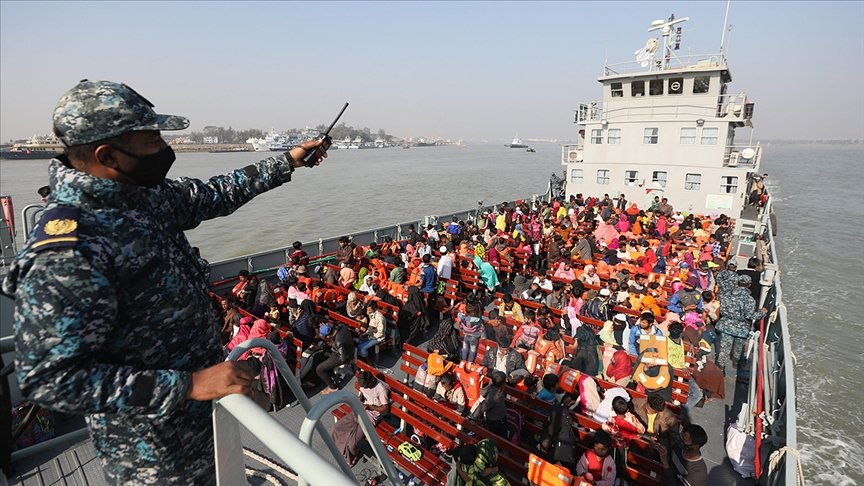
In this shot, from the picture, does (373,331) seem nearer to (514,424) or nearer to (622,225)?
(514,424)

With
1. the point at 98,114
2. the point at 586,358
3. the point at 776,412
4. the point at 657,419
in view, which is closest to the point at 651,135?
the point at 776,412

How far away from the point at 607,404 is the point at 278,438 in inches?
210

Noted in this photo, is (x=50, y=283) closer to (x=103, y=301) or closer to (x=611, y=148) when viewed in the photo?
(x=103, y=301)

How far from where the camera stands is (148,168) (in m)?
1.46

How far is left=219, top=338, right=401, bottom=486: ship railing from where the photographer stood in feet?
3.40

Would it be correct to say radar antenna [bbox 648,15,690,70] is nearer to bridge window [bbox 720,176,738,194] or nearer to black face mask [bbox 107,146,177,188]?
bridge window [bbox 720,176,738,194]

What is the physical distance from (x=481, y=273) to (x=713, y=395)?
5258 millimetres

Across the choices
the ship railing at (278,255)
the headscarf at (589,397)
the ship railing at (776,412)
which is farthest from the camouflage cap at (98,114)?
the ship railing at (278,255)

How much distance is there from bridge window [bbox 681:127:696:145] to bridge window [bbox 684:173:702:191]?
5.00ft

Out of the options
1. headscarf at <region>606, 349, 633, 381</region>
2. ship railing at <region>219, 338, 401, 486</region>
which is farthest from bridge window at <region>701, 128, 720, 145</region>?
ship railing at <region>219, 338, 401, 486</region>

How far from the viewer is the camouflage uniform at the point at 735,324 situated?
7.74 metres

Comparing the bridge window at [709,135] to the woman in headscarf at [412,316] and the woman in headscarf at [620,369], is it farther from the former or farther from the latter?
the woman in headscarf at [412,316]

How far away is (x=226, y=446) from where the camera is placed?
4.64 feet

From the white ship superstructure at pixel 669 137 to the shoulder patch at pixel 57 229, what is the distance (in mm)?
23190
